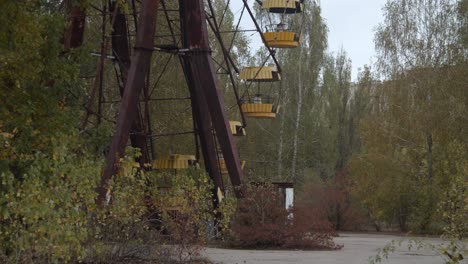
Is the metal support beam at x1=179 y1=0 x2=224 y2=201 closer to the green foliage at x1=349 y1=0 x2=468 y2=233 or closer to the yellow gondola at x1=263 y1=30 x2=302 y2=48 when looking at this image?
the yellow gondola at x1=263 y1=30 x2=302 y2=48

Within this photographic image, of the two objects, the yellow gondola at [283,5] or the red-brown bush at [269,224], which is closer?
the red-brown bush at [269,224]

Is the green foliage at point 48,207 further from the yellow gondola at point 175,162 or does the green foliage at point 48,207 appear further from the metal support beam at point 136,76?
the yellow gondola at point 175,162

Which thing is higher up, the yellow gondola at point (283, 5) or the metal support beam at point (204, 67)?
the yellow gondola at point (283, 5)

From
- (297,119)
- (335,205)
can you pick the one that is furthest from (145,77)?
(297,119)

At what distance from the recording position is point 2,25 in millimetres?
14414

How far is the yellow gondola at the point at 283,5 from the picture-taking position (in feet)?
119

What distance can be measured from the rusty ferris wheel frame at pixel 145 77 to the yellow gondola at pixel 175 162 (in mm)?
2567

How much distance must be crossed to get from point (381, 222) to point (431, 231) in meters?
8.89

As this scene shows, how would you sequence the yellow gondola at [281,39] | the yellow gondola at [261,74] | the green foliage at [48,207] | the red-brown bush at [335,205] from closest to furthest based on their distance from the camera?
the green foliage at [48,207] < the yellow gondola at [281,39] < the yellow gondola at [261,74] < the red-brown bush at [335,205]

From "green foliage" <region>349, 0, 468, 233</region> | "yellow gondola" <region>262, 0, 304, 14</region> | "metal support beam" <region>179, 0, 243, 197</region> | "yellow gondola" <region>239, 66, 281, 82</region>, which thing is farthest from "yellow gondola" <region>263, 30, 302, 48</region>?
"metal support beam" <region>179, 0, 243, 197</region>

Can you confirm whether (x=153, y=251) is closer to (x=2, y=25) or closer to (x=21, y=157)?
(x=21, y=157)

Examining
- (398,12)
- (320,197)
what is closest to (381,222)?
(320,197)

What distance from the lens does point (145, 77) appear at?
25.0 m

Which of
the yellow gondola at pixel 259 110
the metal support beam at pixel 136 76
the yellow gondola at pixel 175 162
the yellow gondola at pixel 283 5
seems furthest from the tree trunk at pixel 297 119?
the metal support beam at pixel 136 76
